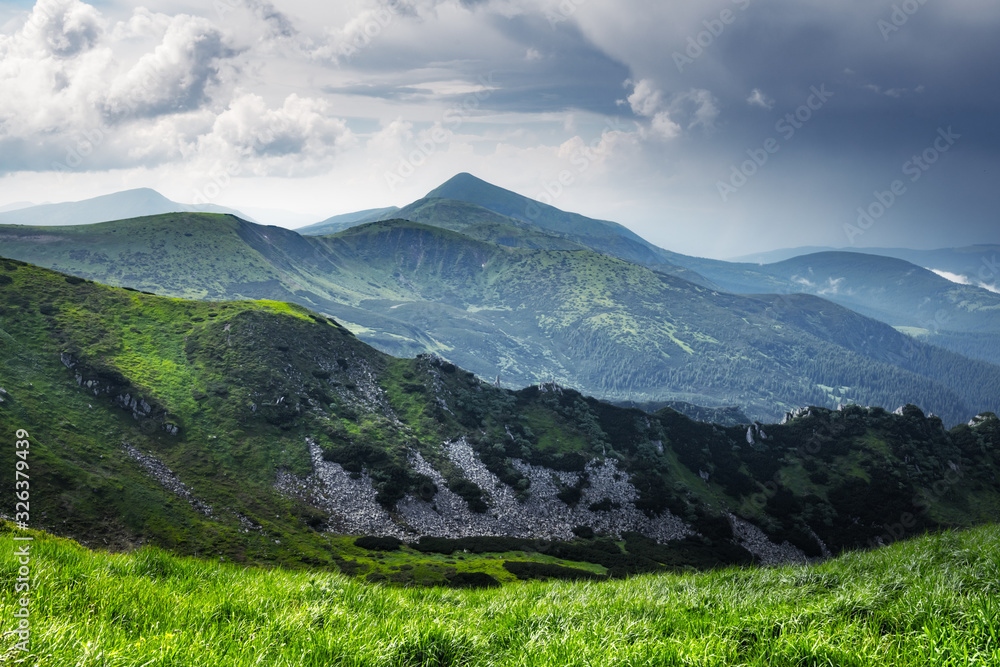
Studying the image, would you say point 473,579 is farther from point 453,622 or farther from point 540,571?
point 453,622

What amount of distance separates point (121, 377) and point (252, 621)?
320 feet

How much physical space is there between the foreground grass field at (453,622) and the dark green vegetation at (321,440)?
5813 cm

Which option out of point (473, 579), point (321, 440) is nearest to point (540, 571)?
point (473, 579)

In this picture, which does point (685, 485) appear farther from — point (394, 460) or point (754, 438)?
point (394, 460)

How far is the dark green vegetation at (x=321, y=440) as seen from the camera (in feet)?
209

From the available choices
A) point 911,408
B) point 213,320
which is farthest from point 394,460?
point 911,408

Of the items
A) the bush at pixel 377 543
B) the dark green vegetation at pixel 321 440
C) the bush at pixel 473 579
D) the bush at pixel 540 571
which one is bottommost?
the bush at pixel 377 543

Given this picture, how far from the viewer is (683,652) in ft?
17.9

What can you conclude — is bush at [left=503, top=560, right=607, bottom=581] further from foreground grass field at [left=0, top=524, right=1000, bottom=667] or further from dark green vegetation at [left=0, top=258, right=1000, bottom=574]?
foreground grass field at [left=0, top=524, right=1000, bottom=667]

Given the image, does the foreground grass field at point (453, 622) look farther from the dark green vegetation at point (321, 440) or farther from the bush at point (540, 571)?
the bush at point (540, 571)

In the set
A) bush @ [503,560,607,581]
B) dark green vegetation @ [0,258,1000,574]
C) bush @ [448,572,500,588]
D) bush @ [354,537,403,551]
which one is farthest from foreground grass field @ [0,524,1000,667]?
bush @ [354,537,403,551]

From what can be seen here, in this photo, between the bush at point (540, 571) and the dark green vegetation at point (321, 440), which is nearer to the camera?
the dark green vegetation at point (321, 440)

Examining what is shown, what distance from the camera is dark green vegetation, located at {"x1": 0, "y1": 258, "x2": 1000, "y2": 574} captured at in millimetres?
63781

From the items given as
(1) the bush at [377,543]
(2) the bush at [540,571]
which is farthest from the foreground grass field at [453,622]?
(1) the bush at [377,543]
